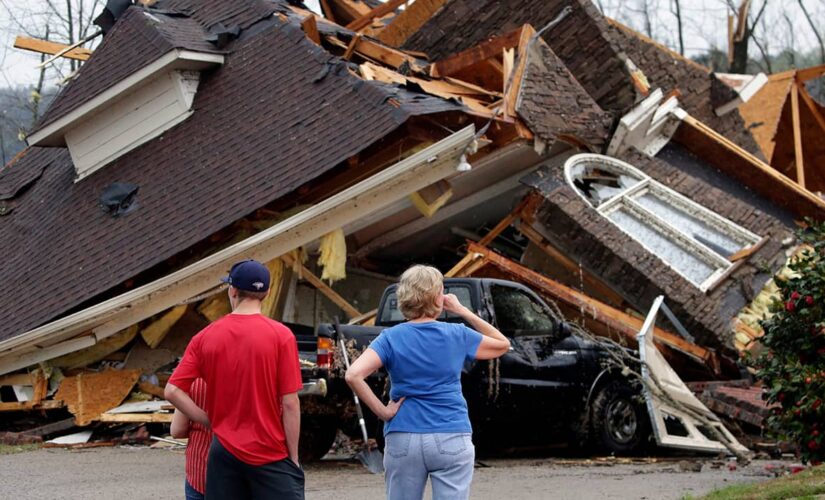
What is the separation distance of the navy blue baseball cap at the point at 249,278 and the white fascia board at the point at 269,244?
823 centimetres

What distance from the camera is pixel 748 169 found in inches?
715

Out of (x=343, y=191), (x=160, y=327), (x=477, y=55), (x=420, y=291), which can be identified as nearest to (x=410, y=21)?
(x=477, y=55)

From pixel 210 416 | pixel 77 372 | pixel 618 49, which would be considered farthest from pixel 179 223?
pixel 210 416

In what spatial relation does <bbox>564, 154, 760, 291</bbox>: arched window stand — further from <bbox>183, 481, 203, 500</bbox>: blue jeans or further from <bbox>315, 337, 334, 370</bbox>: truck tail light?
<bbox>183, 481, 203, 500</bbox>: blue jeans

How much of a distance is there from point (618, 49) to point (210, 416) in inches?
568

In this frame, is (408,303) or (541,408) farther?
(541,408)

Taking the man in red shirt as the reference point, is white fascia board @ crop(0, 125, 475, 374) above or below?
above

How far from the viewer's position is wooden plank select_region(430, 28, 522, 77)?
52.9 ft

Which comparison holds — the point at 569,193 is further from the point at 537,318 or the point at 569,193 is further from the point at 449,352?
the point at 449,352

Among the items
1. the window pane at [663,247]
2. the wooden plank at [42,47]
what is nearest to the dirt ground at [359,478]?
the window pane at [663,247]

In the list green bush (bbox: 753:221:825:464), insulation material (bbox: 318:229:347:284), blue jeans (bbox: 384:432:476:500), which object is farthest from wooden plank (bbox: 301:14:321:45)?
blue jeans (bbox: 384:432:476:500)

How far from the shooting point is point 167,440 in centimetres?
1285

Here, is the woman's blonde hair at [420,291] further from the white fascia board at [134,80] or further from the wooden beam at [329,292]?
the white fascia board at [134,80]

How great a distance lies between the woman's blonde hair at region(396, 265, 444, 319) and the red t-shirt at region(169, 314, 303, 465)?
1.88ft
